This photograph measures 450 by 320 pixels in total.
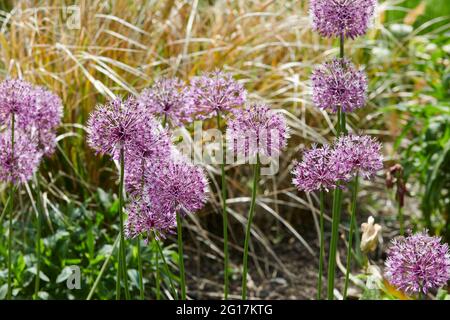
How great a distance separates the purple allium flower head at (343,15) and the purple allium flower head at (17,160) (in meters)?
0.85

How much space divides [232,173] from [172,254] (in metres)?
1.04

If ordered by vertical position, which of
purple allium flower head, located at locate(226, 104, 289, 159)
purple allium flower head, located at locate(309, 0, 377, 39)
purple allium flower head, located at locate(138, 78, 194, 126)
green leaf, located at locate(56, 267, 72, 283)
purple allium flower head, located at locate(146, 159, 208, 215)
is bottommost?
green leaf, located at locate(56, 267, 72, 283)

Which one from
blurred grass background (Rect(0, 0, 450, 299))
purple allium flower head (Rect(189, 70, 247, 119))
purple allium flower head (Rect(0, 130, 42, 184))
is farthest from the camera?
blurred grass background (Rect(0, 0, 450, 299))

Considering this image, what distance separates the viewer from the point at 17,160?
6.69 ft

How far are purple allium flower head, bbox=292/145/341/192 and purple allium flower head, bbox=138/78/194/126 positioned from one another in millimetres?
395

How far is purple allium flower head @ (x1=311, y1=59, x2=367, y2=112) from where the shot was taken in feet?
5.95

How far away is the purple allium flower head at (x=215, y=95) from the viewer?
1.92 m

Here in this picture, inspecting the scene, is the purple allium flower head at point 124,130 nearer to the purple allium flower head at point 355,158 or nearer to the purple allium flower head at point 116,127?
the purple allium flower head at point 116,127

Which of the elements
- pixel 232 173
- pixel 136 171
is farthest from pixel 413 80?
pixel 136 171

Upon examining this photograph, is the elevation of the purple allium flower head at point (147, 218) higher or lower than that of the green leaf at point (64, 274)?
higher

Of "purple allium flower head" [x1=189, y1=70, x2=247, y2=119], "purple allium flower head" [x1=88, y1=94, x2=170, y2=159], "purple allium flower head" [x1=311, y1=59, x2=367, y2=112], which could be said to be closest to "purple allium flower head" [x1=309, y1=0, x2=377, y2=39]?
"purple allium flower head" [x1=311, y1=59, x2=367, y2=112]

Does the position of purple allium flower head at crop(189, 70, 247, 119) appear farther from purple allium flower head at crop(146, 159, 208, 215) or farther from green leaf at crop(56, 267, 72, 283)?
green leaf at crop(56, 267, 72, 283)

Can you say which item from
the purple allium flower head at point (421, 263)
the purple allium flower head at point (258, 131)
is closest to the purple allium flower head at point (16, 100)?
the purple allium flower head at point (258, 131)

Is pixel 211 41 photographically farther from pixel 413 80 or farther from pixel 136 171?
pixel 136 171
